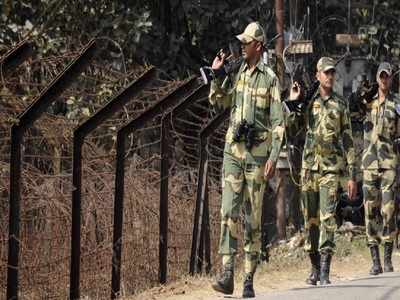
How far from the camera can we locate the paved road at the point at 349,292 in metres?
9.90

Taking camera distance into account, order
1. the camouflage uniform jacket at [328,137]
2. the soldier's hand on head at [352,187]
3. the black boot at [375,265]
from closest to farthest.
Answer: the camouflage uniform jacket at [328,137] → the soldier's hand on head at [352,187] → the black boot at [375,265]

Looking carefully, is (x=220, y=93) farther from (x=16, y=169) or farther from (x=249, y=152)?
(x=16, y=169)

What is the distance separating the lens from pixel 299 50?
54.7ft

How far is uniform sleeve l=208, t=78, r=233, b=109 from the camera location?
1016cm

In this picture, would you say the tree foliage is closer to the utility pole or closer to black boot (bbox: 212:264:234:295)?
the utility pole

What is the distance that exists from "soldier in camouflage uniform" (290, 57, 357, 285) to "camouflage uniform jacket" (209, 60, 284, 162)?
49.3 inches

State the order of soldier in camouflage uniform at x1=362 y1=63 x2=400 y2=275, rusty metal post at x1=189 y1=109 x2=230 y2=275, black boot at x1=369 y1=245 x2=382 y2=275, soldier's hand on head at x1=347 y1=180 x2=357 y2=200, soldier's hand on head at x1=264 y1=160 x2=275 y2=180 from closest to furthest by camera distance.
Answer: soldier's hand on head at x1=264 y1=160 x2=275 y2=180
soldier's hand on head at x1=347 y1=180 x2=357 y2=200
rusty metal post at x1=189 y1=109 x2=230 y2=275
black boot at x1=369 y1=245 x2=382 y2=275
soldier in camouflage uniform at x1=362 y1=63 x2=400 y2=275

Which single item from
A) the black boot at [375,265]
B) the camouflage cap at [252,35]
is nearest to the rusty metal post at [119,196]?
the camouflage cap at [252,35]

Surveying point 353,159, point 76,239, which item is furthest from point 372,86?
point 76,239

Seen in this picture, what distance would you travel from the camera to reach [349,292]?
10.3 meters

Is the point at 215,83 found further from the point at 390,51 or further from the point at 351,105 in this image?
the point at 390,51

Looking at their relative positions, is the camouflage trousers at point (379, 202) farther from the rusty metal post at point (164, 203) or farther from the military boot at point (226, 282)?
the military boot at point (226, 282)

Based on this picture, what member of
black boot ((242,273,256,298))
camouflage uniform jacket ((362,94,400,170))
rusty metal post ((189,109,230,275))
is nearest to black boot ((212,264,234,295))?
black boot ((242,273,256,298))

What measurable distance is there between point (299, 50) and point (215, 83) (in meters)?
6.68
